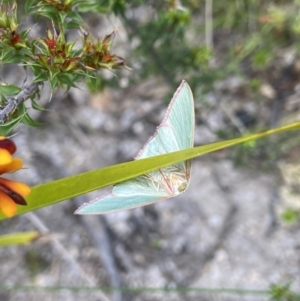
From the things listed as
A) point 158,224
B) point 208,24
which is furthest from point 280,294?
point 208,24

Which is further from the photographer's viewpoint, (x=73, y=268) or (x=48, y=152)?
A: (x=48, y=152)

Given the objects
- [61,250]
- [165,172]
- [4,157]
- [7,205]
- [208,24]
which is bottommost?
[61,250]

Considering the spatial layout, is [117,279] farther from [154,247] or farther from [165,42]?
[165,42]

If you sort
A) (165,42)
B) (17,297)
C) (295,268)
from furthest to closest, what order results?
(295,268) < (17,297) < (165,42)

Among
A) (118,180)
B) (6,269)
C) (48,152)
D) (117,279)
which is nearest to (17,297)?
(6,269)

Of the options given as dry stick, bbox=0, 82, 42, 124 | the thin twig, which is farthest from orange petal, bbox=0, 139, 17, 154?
the thin twig

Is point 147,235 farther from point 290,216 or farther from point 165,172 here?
point 165,172
